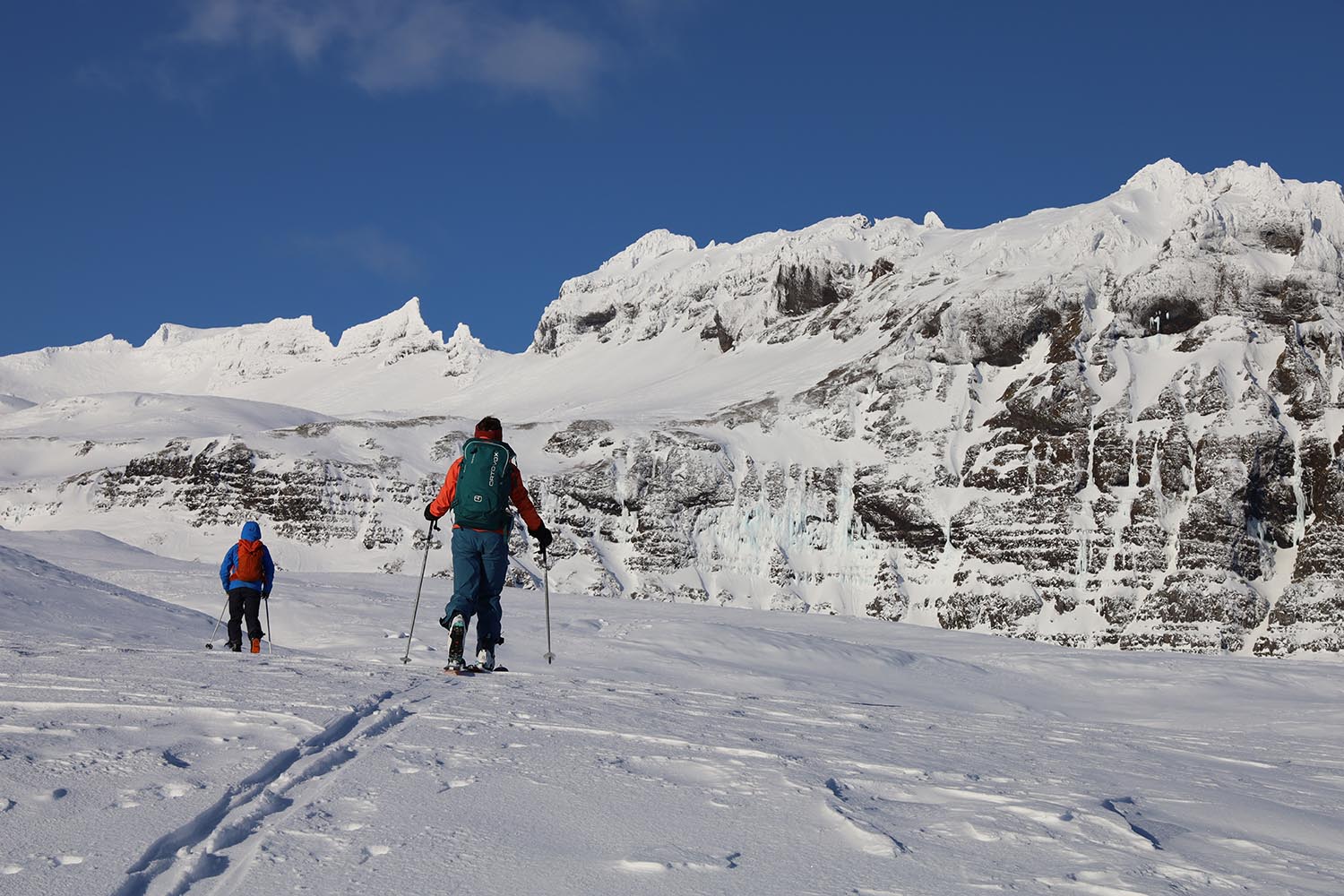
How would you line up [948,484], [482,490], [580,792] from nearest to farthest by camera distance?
[580,792]
[482,490]
[948,484]

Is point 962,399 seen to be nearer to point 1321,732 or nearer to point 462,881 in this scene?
point 1321,732

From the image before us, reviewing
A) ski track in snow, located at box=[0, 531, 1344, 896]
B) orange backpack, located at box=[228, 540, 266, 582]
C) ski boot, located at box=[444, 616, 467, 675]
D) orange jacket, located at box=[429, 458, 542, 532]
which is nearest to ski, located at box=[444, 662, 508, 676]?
ski boot, located at box=[444, 616, 467, 675]

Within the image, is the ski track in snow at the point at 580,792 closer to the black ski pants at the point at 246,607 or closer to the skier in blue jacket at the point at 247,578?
the black ski pants at the point at 246,607

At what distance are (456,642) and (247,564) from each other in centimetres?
571

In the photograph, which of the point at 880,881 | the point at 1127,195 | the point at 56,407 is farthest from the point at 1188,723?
the point at 56,407

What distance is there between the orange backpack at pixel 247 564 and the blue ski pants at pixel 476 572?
18.0 feet

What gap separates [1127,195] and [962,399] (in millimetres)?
65145

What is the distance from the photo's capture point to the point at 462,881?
3.71 meters

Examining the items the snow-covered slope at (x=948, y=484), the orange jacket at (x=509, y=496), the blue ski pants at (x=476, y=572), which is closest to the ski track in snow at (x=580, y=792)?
the blue ski pants at (x=476, y=572)

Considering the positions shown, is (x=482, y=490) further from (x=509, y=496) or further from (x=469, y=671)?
(x=469, y=671)

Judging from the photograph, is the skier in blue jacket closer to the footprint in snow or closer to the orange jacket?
the orange jacket

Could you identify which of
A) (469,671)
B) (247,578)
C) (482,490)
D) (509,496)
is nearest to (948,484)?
(247,578)

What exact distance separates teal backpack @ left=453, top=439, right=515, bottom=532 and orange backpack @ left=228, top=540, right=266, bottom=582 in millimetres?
5729

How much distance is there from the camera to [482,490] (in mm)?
11117
